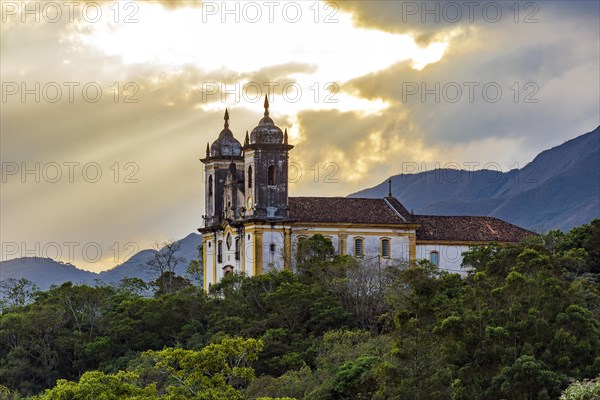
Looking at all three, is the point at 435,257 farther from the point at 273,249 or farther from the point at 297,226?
the point at 273,249

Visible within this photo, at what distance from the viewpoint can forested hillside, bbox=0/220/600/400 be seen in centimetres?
4400

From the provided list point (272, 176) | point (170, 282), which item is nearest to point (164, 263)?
point (170, 282)

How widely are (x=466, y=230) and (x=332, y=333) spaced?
19495 millimetres

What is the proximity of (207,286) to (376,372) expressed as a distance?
117 feet

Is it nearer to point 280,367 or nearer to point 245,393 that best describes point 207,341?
point 280,367

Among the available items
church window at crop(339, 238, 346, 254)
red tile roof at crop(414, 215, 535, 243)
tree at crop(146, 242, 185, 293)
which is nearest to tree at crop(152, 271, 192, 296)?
tree at crop(146, 242, 185, 293)

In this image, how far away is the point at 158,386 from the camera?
5712cm

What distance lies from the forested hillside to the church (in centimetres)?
245

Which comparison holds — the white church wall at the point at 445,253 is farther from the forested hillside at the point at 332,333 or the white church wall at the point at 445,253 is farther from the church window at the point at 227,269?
the church window at the point at 227,269

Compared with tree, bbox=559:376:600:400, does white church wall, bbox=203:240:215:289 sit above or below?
above

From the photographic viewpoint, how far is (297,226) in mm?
76250

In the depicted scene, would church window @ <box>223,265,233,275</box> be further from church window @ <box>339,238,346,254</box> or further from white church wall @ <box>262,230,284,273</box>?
church window @ <box>339,238,346,254</box>

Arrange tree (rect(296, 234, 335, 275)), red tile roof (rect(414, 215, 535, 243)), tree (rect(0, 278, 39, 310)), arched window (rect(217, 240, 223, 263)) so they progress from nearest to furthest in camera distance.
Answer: tree (rect(296, 234, 335, 275))
red tile roof (rect(414, 215, 535, 243))
arched window (rect(217, 240, 223, 263))
tree (rect(0, 278, 39, 310))

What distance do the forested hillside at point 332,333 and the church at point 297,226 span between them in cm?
245
